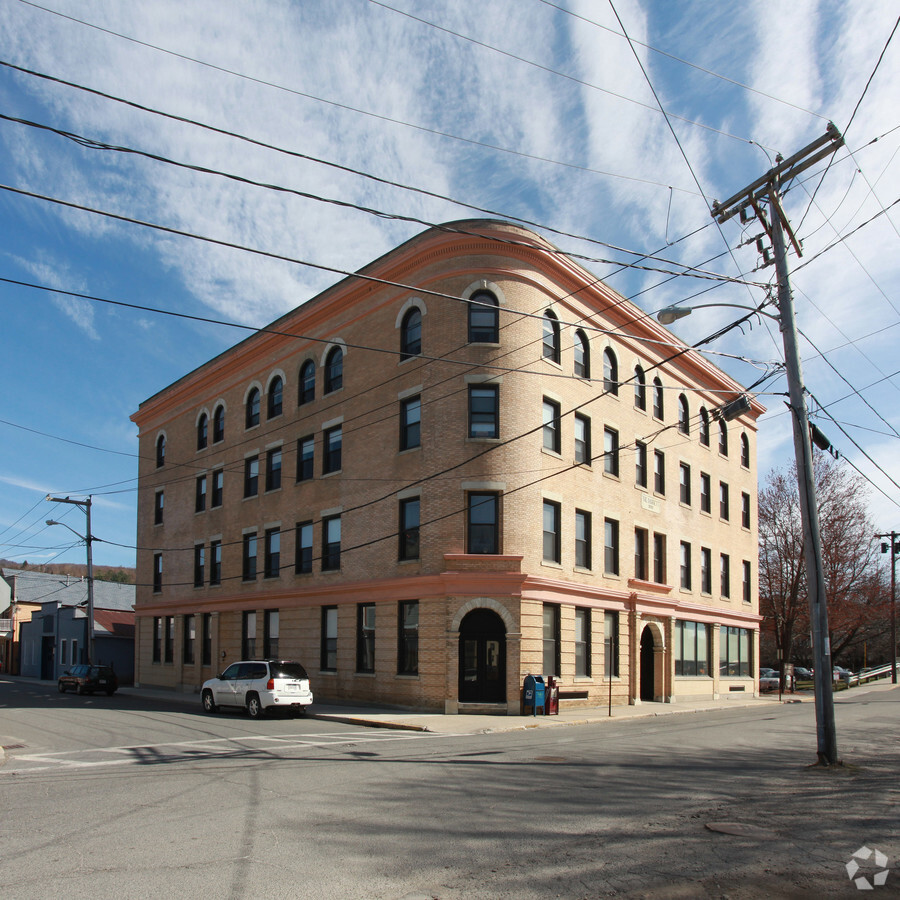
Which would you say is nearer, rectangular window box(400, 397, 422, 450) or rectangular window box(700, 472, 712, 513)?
rectangular window box(400, 397, 422, 450)

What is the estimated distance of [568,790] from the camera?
36.2 feet

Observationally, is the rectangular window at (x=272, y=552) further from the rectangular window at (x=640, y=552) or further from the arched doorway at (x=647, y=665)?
the arched doorway at (x=647, y=665)

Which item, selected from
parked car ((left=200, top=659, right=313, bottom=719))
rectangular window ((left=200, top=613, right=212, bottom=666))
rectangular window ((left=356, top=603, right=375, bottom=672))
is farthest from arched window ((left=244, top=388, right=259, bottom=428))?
parked car ((left=200, top=659, right=313, bottom=719))

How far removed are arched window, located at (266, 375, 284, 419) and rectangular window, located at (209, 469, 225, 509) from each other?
4383 mm

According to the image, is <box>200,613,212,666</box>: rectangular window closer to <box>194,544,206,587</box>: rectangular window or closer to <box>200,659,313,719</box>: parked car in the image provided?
<box>194,544,206,587</box>: rectangular window

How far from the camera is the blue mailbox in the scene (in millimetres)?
23797

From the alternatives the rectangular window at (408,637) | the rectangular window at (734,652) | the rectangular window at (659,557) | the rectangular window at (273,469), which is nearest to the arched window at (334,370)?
the rectangular window at (273,469)

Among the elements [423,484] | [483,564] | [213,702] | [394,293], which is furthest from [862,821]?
[394,293]

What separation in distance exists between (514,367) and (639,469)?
362 inches

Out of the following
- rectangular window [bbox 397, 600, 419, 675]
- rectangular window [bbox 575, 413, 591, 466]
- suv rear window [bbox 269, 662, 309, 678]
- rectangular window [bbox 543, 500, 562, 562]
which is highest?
rectangular window [bbox 575, 413, 591, 466]

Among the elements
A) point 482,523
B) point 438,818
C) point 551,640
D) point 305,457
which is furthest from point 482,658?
point 438,818

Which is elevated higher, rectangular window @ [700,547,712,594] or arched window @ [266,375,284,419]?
arched window @ [266,375,284,419]

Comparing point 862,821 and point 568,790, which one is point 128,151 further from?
point 862,821

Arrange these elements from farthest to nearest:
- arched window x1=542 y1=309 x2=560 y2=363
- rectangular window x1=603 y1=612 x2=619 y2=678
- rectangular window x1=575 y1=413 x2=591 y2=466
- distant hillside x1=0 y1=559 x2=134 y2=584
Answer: distant hillside x1=0 y1=559 x2=134 y2=584 → rectangular window x1=603 y1=612 x2=619 y2=678 → rectangular window x1=575 y1=413 x2=591 y2=466 → arched window x1=542 y1=309 x2=560 y2=363
